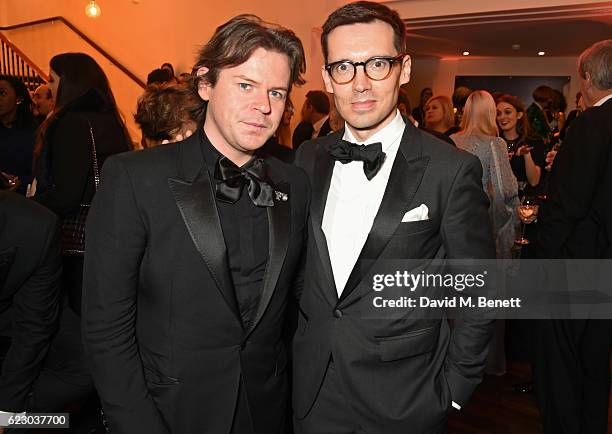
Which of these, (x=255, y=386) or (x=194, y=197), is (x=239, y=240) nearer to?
(x=194, y=197)

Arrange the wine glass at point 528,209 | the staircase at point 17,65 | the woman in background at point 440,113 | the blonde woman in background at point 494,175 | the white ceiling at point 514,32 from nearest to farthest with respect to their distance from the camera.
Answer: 1. the wine glass at point 528,209
2. the blonde woman in background at point 494,175
3. the woman in background at point 440,113
4. the white ceiling at point 514,32
5. the staircase at point 17,65

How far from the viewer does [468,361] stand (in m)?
1.67

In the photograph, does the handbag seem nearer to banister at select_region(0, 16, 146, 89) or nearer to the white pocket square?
the white pocket square

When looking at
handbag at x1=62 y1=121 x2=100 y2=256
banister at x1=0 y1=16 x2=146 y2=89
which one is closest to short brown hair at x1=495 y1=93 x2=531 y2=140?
handbag at x1=62 y1=121 x2=100 y2=256

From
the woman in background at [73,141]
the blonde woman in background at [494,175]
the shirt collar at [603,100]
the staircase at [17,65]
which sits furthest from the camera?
the staircase at [17,65]

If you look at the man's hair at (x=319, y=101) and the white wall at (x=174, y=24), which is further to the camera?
the white wall at (x=174, y=24)

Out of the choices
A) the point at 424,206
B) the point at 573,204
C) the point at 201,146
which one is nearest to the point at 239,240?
the point at 201,146

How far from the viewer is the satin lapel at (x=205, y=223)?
4.51 feet

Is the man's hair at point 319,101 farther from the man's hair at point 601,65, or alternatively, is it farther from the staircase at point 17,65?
→ the staircase at point 17,65

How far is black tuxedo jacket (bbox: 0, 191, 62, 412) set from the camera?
187 cm

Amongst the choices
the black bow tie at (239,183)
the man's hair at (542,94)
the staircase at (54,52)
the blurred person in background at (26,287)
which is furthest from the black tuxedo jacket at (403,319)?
the staircase at (54,52)

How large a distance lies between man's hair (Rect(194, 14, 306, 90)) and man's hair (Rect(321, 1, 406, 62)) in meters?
0.22

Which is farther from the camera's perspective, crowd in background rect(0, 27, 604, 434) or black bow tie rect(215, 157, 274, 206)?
crowd in background rect(0, 27, 604, 434)

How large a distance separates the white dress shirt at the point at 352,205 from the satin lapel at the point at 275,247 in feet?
0.64
